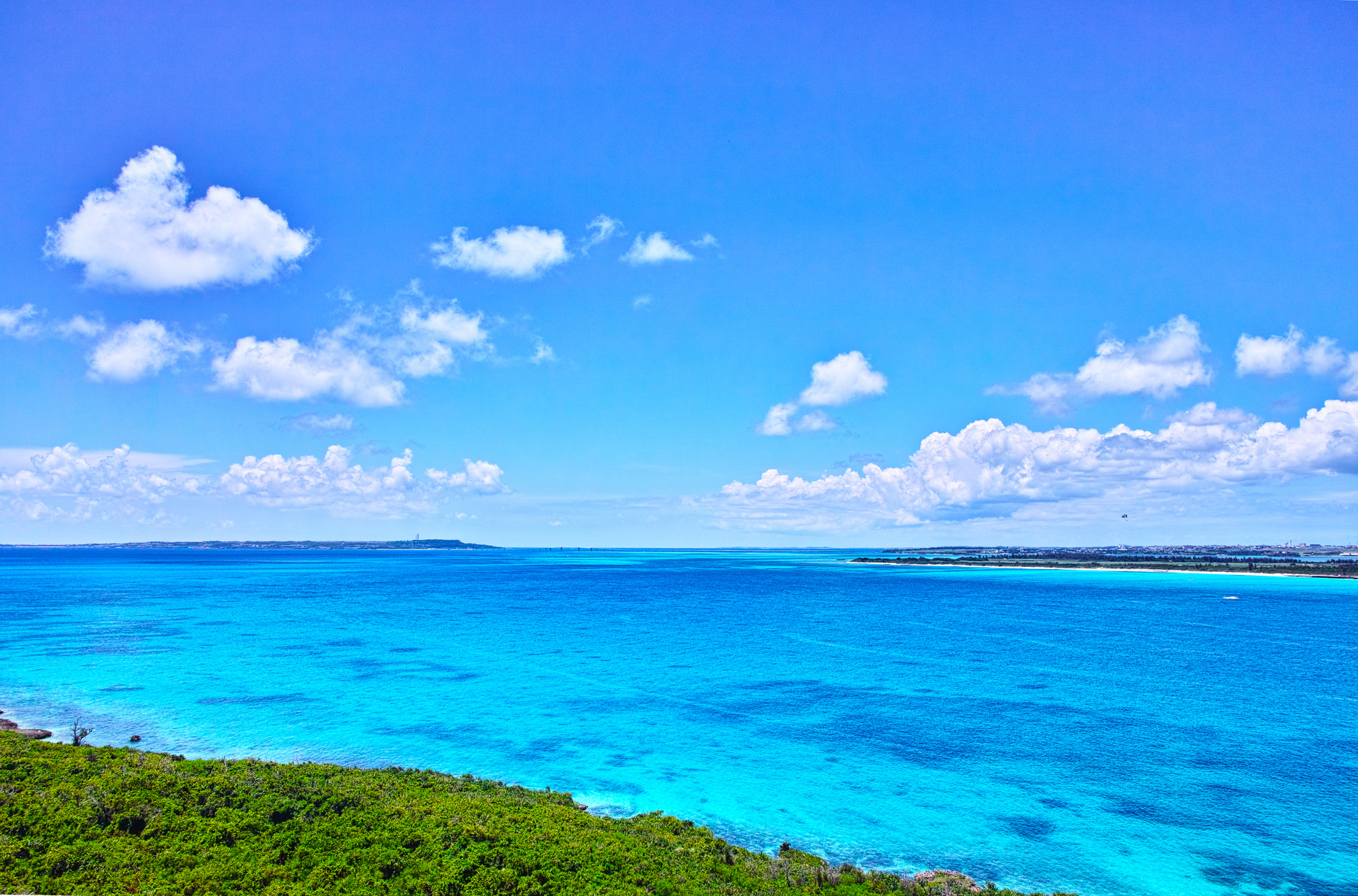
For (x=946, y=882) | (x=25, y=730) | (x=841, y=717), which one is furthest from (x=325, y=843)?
(x=841, y=717)

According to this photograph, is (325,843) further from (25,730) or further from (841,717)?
(841,717)

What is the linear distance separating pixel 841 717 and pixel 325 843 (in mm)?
32977

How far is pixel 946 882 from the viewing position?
75.0ft

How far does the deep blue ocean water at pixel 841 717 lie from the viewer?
2831 cm

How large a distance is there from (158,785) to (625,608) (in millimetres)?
88834

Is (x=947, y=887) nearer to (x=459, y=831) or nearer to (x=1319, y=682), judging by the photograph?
(x=459, y=831)

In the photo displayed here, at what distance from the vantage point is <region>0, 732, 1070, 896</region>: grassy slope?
18.7 meters

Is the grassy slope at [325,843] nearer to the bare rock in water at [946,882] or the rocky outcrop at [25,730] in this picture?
the bare rock in water at [946,882]

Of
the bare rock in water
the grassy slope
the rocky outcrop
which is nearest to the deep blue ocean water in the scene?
the bare rock in water

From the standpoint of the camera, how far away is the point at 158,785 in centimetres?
2494

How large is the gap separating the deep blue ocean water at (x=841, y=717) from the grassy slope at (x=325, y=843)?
600 cm

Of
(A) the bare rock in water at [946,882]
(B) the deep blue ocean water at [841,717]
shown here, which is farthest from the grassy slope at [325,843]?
A: (B) the deep blue ocean water at [841,717]

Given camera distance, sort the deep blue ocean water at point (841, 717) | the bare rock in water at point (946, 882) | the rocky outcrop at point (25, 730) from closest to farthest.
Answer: the bare rock in water at point (946, 882), the deep blue ocean water at point (841, 717), the rocky outcrop at point (25, 730)

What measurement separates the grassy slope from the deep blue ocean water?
19.7 ft
